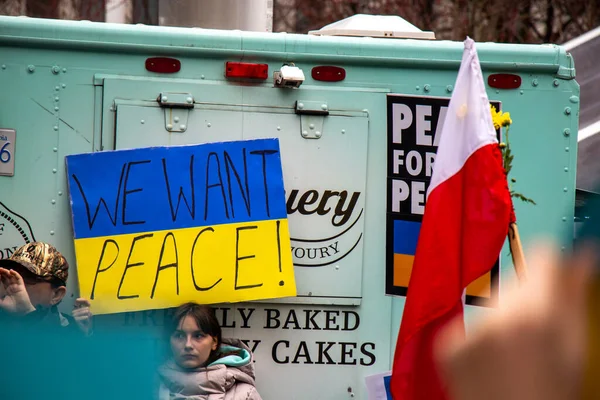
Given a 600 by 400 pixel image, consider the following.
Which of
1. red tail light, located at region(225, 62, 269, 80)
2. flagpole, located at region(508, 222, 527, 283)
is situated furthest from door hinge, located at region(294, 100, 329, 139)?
flagpole, located at region(508, 222, 527, 283)

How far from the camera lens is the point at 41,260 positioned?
15.8 ft

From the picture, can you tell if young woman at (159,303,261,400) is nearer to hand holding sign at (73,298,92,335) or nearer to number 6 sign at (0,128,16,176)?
hand holding sign at (73,298,92,335)

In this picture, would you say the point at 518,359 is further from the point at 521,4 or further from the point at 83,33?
the point at 521,4

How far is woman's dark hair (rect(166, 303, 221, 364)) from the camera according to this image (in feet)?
16.2

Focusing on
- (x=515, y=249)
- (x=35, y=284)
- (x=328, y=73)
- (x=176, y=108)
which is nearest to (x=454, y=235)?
(x=515, y=249)

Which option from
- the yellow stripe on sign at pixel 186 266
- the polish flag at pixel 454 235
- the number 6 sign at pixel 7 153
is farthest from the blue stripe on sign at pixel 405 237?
the number 6 sign at pixel 7 153

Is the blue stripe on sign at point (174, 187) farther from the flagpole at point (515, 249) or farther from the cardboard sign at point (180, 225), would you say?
the flagpole at point (515, 249)

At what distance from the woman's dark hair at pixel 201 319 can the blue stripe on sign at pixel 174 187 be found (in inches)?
16.0

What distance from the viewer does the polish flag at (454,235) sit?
4383 millimetres

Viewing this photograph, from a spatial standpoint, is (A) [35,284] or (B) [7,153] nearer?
(A) [35,284]

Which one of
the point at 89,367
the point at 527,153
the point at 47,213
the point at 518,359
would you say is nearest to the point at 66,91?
the point at 47,213

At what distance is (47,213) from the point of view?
5.03 meters

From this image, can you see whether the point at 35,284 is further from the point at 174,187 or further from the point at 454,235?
the point at 454,235

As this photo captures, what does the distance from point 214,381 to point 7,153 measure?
1473mm
